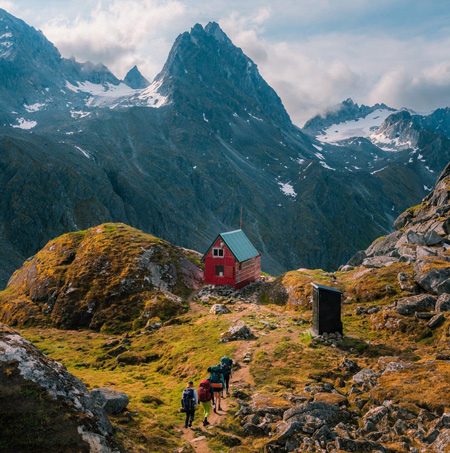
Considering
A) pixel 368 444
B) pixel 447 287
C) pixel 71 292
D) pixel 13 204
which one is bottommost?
pixel 368 444

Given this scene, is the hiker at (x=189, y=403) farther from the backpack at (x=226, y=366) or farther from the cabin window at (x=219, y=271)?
the cabin window at (x=219, y=271)

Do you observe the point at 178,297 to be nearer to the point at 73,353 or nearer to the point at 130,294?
the point at 130,294

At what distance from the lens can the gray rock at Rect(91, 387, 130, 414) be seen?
51.0 feet

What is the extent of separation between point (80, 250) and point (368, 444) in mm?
45615

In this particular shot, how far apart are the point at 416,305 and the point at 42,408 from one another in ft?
80.4

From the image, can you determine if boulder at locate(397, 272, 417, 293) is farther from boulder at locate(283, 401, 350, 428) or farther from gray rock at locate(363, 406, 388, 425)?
boulder at locate(283, 401, 350, 428)

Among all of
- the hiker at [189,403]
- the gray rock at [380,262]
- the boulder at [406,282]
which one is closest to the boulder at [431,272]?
the boulder at [406,282]

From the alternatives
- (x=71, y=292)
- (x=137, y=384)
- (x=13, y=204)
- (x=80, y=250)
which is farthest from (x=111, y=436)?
(x=13, y=204)

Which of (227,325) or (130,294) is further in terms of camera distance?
(130,294)

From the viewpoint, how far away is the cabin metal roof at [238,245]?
4797 cm

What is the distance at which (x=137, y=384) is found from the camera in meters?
23.2

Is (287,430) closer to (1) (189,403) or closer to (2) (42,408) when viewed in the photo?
(1) (189,403)

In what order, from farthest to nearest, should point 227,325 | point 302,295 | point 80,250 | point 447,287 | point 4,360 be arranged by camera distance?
point 80,250, point 302,295, point 227,325, point 447,287, point 4,360

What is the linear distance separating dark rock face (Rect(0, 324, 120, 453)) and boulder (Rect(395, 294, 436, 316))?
21.5m
